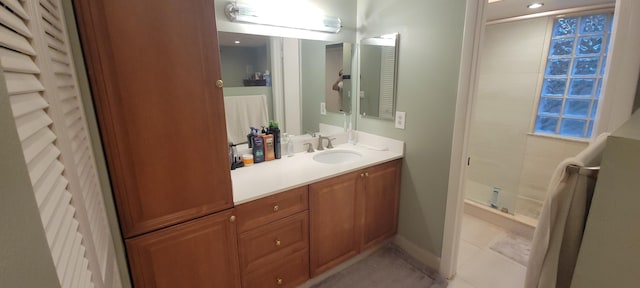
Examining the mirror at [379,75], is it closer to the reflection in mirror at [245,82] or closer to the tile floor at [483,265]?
the reflection in mirror at [245,82]

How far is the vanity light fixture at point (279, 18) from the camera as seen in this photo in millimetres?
1686

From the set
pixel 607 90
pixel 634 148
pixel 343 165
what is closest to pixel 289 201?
pixel 343 165

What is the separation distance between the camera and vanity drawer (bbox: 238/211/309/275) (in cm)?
148

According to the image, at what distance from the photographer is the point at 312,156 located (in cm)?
213

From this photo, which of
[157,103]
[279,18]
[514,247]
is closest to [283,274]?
[157,103]

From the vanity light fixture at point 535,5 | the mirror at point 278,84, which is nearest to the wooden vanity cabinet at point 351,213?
the mirror at point 278,84

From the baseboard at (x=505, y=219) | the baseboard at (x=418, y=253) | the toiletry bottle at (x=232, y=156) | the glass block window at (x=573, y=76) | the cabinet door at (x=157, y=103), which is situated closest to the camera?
→ the cabinet door at (x=157, y=103)

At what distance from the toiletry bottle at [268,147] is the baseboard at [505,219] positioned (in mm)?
2268

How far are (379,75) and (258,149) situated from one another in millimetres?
1167

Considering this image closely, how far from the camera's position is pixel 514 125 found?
9.17 ft

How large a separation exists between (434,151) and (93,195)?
1.90 m

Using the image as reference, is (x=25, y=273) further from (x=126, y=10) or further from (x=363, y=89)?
(x=363, y=89)

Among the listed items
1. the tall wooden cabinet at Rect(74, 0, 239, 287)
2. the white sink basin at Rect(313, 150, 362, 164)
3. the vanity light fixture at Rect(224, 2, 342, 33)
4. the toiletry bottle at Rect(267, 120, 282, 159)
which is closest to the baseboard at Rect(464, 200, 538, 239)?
the white sink basin at Rect(313, 150, 362, 164)

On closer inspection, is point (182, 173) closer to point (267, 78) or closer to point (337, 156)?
point (267, 78)
